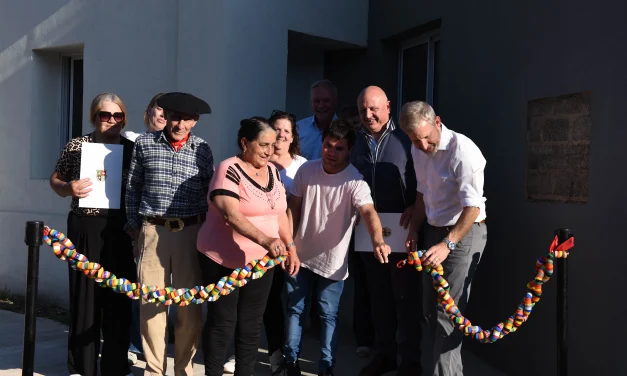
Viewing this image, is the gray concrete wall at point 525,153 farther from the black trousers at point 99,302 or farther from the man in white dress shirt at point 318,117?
the black trousers at point 99,302

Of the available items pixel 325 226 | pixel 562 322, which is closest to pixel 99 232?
pixel 325 226

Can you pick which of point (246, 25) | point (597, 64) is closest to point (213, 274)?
point (597, 64)

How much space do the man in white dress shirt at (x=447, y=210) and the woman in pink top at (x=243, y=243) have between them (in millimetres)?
877

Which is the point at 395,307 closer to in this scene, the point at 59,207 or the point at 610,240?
the point at 610,240

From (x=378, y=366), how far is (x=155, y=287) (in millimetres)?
1642

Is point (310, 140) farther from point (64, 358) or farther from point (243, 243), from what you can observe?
point (64, 358)

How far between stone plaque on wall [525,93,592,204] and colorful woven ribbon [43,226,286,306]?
1826mm

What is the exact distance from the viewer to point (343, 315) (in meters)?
6.50

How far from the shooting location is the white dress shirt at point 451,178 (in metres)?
3.91

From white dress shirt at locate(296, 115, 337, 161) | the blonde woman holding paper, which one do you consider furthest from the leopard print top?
white dress shirt at locate(296, 115, 337, 161)

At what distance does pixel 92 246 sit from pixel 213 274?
0.89 meters

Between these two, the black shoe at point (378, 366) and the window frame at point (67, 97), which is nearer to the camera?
the black shoe at point (378, 366)

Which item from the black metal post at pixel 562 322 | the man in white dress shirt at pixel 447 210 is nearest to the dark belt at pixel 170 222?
the man in white dress shirt at pixel 447 210

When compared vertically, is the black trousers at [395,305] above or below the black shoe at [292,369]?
above
